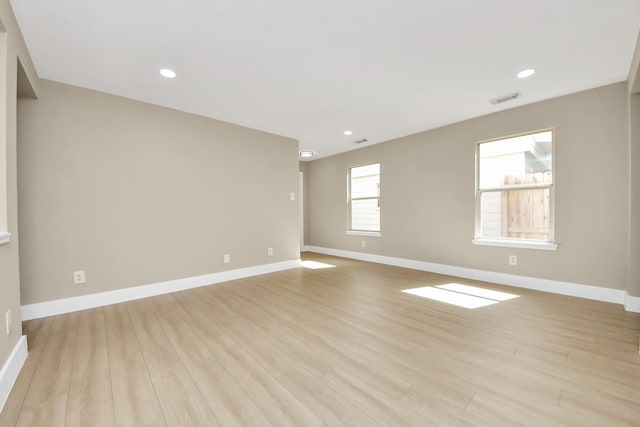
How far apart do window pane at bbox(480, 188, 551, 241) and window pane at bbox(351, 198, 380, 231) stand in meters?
1.98

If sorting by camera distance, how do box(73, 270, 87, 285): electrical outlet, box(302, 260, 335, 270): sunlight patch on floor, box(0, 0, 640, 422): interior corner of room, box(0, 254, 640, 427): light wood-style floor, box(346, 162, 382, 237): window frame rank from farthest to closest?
1. box(346, 162, 382, 237): window frame
2. box(302, 260, 335, 270): sunlight patch on floor
3. box(73, 270, 87, 285): electrical outlet
4. box(0, 0, 640, 422): interior corner of room
5. box(0, 254, 640, 427): light wood-style floor

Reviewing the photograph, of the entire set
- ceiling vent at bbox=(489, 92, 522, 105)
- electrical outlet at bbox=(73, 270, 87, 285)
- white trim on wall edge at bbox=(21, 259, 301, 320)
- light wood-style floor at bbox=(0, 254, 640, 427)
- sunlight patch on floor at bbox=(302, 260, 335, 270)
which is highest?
ceiling vent at bbox=(489, 92, 522, 105)

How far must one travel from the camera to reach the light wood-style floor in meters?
1.34

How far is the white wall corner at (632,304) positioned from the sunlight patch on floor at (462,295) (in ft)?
3.02

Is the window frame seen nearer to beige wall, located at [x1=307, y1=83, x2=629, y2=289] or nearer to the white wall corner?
beige wall, located at [x1=307, y1=83, x2=629, y2=289]

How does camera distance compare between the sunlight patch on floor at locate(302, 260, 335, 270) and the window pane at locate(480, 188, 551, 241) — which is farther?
the sunlight patch on floor at locate(302, 260, 335, 270)

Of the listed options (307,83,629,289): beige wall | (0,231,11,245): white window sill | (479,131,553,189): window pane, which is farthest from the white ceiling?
(0,231,11,245): white window sill

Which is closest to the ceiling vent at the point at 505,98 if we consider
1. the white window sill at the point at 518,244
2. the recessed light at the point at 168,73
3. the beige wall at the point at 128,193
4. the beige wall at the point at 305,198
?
the white window sill at the point at 518,244

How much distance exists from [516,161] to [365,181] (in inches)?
106

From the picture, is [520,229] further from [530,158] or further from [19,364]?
[19,364]

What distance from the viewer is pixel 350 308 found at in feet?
9.19

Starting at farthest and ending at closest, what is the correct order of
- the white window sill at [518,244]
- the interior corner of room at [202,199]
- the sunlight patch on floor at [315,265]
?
the sunlight patch on floor at [315,265] < the white window sill at [518,244] < the interior corner of room at [202,199]

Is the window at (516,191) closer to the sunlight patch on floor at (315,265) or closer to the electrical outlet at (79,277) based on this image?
the sunlight patch on floor at (315,265)

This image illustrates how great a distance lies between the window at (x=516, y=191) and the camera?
3363 mm
